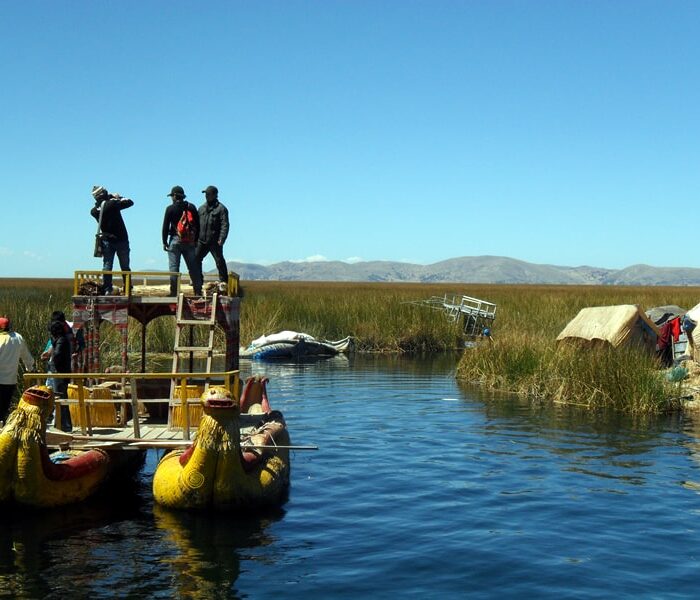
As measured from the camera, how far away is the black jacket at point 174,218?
722 inches

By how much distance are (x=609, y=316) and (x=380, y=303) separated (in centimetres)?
1575

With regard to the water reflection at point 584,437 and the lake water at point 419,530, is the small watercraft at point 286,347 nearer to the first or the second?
the water reflection at point 584,437

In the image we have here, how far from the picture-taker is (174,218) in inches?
725

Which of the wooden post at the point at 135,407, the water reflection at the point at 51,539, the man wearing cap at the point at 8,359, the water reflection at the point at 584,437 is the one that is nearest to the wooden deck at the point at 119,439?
the wooden post at the point at 135,407

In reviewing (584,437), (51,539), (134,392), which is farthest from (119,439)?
(584,437)

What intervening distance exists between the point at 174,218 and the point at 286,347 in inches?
716

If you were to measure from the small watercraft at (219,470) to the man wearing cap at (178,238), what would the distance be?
5436 millimetres

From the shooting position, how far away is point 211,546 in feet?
38.8

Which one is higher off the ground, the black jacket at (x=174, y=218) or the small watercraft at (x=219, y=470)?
the black jacket at (x=174, y=218)

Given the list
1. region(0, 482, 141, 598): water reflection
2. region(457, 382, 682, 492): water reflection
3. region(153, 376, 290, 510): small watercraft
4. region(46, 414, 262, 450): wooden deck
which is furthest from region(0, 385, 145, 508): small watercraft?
region(457, 382, 682, 492): water reflection

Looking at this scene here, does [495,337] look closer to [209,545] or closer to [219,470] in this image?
[219,470]

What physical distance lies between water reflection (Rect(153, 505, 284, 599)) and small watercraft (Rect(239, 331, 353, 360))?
2236 cm

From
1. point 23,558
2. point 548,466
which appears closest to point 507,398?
point 548,466

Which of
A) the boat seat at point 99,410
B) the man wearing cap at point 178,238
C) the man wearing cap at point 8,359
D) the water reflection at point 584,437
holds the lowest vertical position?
the water reflection at point 584,437
